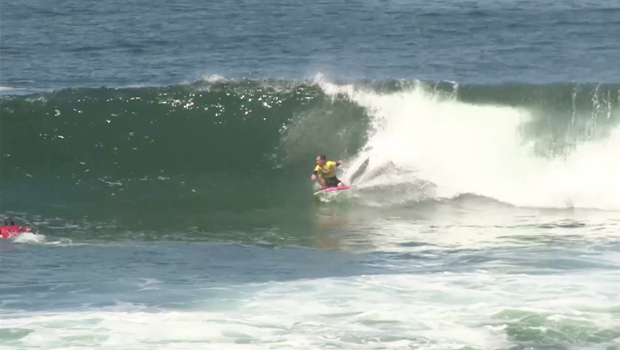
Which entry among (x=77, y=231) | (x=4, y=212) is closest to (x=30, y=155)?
(x=4, y=212)

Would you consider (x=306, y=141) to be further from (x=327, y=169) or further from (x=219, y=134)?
(x=327, y=169)

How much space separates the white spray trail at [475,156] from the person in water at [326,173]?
67 cm

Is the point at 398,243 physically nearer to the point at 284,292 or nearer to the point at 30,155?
the point at 284,292

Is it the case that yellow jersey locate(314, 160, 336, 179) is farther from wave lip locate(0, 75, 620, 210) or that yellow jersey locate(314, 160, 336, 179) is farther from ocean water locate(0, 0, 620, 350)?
wave lip locate(0, 75, 620, 210)

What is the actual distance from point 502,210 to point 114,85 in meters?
13.5

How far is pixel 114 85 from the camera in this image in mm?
32031

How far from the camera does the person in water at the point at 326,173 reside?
2309cm

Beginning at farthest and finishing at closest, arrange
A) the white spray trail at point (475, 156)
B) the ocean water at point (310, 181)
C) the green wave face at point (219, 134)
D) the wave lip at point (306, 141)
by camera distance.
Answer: the green wave face at point (219, 134) → the wave lip at point (306, 141) → the white spray trail at point (475, 156) → the ocean water at point (310, 181)

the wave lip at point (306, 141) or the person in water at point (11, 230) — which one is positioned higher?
the wave lip at point (306, 141)

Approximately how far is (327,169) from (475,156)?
355cm

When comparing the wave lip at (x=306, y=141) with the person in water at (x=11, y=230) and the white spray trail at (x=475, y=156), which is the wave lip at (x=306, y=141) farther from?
the person in water at (x=11, y=230)

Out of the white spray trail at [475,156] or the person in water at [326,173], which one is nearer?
the person in water at [326,173]

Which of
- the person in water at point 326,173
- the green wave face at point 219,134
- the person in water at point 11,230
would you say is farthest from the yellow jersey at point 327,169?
the person in water at point 11,230

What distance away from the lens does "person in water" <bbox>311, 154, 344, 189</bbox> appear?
23.1 metres
